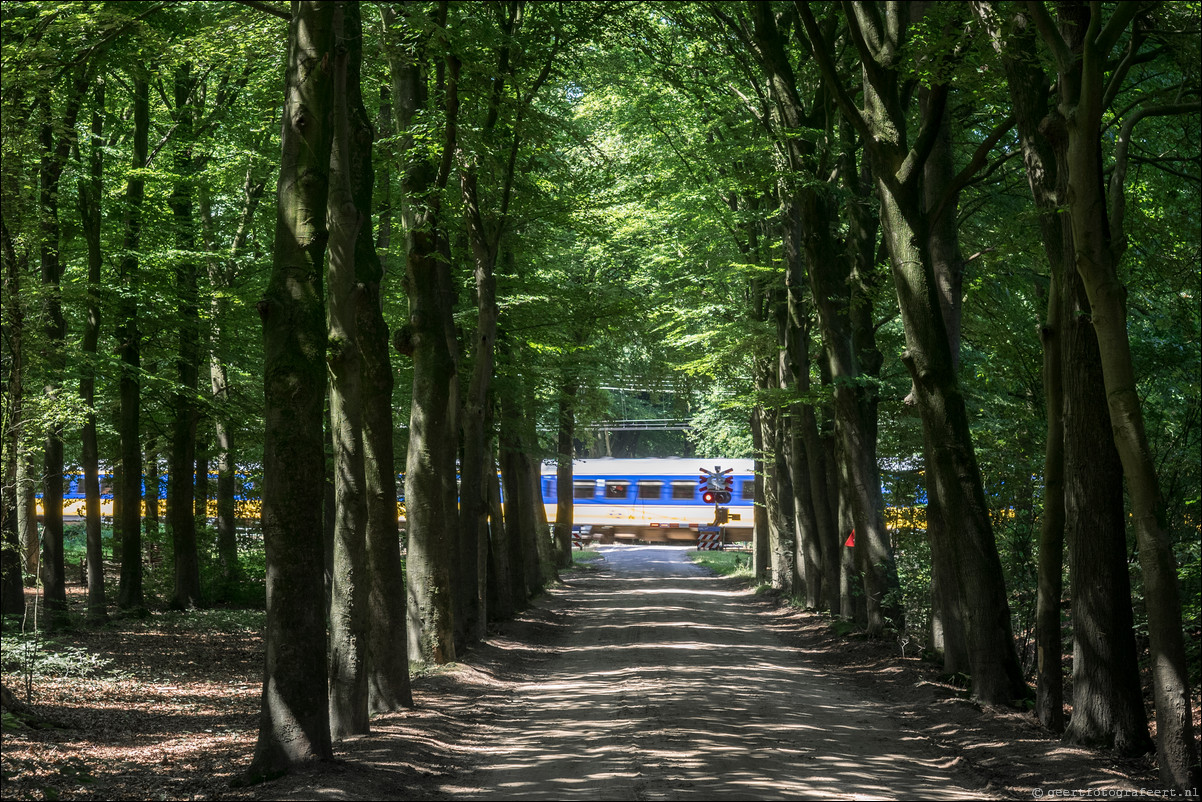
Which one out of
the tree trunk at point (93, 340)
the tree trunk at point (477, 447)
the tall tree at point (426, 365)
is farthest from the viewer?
the tree trunk at point (93, 340)

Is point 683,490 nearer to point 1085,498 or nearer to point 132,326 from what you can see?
point 132,326

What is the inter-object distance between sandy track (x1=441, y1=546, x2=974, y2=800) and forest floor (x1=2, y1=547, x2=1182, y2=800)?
3cm

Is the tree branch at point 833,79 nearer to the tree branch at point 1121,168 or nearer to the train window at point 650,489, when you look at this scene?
the tree branch at point 1121,168

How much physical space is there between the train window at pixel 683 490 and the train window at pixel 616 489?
7.49 feet

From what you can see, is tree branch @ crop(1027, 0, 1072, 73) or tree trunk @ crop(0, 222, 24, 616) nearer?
tree branch @ crop(1027, 0, 1072, 73)

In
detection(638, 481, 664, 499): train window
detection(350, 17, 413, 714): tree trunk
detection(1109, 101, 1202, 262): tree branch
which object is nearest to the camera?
detection(1109, 101, 1202, 262): tree branch

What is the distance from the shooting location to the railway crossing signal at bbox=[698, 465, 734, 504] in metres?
46.8

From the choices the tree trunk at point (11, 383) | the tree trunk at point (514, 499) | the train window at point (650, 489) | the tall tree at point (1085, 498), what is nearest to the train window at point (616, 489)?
the train window at point (650, 489)

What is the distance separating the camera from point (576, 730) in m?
9.71

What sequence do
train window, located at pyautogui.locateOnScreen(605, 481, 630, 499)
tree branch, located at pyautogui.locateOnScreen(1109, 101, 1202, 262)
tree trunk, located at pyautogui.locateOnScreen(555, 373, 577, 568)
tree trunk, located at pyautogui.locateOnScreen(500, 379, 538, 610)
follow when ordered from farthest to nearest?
train window, located at pyautogui.locateOnScreen(605, 481, 630, 499) < tree trunk, located at pyautogui.locateOnScreen(555, 373, 577, 568) < tree trunk, located at pyautogui.locateOnScreen(500, 379, 538, 610) < tree branch, located at pyautogui.locateOnScreen(1109, 101, 1202, 262)

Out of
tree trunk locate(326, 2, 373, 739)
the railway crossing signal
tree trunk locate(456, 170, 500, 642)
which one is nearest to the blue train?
the railway crossing signal

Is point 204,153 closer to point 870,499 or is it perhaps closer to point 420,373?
point 420,373

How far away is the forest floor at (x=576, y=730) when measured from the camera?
287 inches

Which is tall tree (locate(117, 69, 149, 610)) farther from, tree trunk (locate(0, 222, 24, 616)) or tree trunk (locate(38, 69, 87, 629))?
tree trunk (locate(0, 222, 24, 616))
